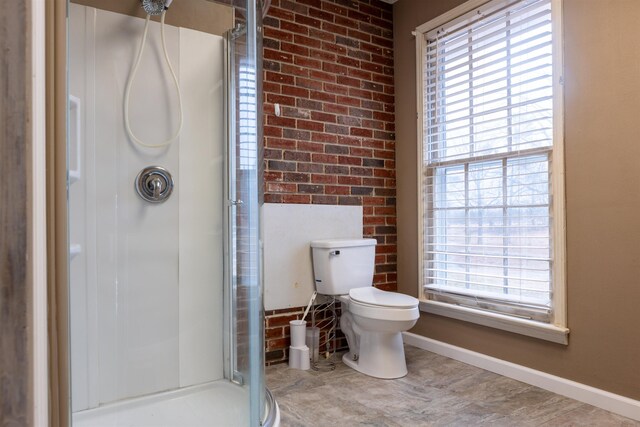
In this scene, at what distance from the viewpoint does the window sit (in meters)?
2.27

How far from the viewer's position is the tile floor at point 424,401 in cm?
190

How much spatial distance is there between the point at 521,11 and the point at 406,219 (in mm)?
1511

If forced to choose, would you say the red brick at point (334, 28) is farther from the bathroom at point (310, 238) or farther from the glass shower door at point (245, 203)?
the glass shower door at point (245, 203)

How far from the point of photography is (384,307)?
2.32m

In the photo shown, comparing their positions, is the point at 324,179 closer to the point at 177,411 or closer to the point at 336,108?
the point at 336,108

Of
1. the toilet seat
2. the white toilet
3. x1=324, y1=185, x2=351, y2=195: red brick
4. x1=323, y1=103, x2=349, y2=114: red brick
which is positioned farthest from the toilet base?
x1=323, y1=103, x2=349, y2=114: red brick

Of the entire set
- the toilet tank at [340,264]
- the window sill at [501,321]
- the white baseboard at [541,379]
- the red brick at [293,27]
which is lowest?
the white baseboard at [541,379]

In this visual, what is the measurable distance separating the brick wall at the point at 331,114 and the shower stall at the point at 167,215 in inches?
25.9

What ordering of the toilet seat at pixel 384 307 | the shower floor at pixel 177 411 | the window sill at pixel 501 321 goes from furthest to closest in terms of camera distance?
the toilet seat at pixel 384 307, the window sill at pixel 501 321, the shower floor at pixel 177 411

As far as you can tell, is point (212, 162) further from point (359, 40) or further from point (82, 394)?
point (359, 40)

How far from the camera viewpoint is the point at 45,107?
0.77 meters

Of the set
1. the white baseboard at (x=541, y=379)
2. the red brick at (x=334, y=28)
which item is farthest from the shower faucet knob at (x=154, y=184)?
the white baseboard at (x=541, y=379)

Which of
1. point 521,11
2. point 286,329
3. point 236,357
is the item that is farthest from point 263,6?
point 286,329

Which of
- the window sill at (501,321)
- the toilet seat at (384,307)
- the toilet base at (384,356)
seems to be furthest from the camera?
the toilet base at (384,356)
